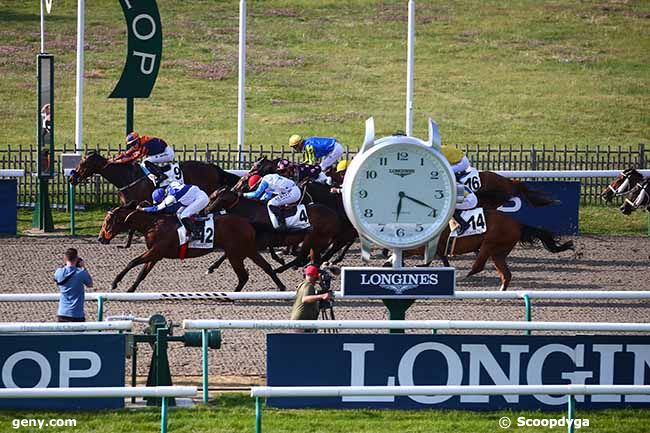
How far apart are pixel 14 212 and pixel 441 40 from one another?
25.5 m

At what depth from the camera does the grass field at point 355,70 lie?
37375 mm

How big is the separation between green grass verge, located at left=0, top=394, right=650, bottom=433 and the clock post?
1.13m

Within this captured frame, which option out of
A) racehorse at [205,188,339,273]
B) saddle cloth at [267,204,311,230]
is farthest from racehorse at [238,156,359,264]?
saddle cloth at [267,204,311,230]

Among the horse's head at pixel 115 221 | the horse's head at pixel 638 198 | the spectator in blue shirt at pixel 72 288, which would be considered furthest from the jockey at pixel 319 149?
the spectator in blue shirt at pixel 72 288

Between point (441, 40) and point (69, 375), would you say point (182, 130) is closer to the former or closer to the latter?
point (441, 40)

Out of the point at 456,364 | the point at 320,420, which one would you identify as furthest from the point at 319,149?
the point at 320,420

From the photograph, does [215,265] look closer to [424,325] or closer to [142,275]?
[142,275]

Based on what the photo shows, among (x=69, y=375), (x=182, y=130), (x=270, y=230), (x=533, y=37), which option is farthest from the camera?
(x=533, y=37)

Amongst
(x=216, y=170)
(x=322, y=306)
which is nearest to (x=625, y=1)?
(x=216, y=170)

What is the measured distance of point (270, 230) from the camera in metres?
18.5

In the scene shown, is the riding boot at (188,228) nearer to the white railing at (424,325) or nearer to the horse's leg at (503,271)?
the horse's leg at (503,271)

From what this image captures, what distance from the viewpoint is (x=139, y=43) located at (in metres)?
23.4

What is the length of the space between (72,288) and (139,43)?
1056 cm

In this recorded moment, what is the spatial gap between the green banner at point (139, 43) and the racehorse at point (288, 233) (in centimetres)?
508
